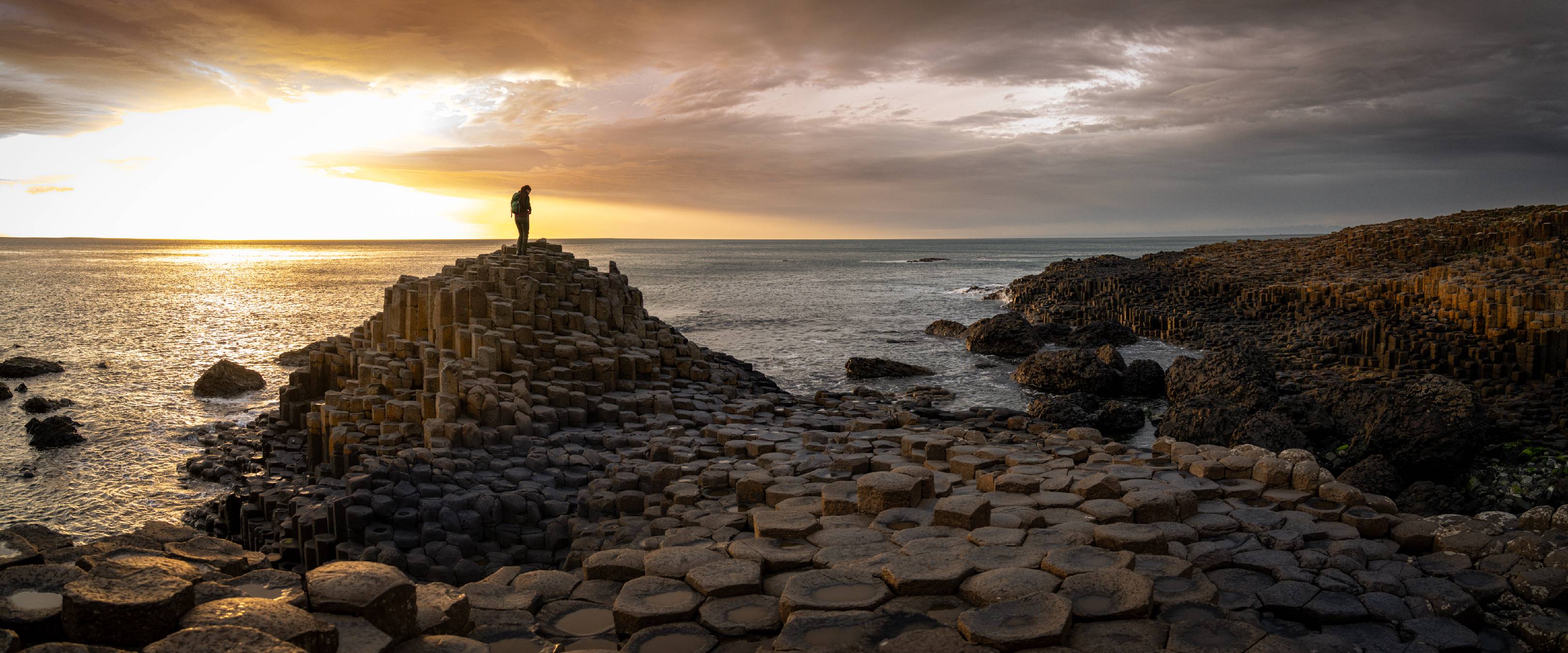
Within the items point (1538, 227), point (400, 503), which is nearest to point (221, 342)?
point (400, 503)

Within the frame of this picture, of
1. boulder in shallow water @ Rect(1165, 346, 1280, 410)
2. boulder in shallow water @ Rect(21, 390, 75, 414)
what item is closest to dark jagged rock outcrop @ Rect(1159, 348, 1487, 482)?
boulder in shallow water @ Rect(1165, 346, 1280, 410)

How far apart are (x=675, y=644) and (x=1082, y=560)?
2.97 metres

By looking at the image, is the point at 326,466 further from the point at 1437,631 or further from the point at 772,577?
the point at 1437,631

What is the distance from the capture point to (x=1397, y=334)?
20.9 m

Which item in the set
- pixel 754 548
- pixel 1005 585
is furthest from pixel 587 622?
pixel 1005 585

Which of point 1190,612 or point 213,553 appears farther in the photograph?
point 213,553

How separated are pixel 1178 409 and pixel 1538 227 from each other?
24523 mm

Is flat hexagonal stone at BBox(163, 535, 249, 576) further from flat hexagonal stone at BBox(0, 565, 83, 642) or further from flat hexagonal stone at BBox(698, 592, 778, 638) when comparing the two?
flat hexagonal stone at BBox(698, 592, 778, 638)

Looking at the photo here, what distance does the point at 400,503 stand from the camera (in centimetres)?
992

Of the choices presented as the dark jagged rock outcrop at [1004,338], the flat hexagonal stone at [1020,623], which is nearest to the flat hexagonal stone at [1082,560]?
the flat hexagonal stone at [1020,623]

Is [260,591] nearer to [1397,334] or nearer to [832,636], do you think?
[832,636]

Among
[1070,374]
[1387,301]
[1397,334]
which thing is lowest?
[1070,374]

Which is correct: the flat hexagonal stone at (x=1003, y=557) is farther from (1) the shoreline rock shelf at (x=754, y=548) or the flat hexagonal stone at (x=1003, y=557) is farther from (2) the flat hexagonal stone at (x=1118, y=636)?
(2) the flat hexagonal stone at (x=1118, y=636)

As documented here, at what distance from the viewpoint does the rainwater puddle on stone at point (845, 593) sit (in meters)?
5.71
